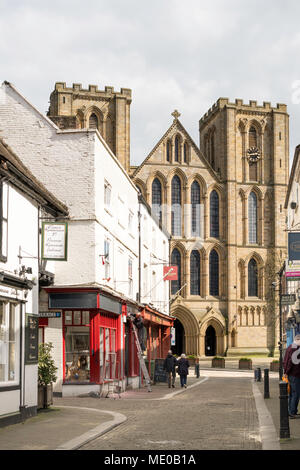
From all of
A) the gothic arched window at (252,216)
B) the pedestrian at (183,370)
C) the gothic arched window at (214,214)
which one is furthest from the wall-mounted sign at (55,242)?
the gothic arched window at (252,216)

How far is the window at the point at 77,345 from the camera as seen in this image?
22750 mm

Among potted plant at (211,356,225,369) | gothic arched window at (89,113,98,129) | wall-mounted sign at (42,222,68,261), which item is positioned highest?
gothic arched window at (89,113,98,129)

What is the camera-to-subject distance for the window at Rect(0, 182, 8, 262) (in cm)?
1426

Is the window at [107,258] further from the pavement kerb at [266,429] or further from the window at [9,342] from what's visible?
the window at [9,342]

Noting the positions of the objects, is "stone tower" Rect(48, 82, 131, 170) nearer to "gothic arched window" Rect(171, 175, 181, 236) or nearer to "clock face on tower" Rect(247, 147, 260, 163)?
"gothic arched window" Rect(171, 175, 181, 236)

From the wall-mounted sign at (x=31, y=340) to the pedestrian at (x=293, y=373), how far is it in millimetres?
5544

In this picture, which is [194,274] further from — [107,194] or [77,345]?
[77,345]

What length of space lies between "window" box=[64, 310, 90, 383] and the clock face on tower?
50895 mm

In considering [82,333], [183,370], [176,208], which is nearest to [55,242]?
[82,333]

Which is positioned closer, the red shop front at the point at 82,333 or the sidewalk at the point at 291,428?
the sidewalk at the point at 291,428

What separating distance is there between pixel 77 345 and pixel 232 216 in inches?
1853

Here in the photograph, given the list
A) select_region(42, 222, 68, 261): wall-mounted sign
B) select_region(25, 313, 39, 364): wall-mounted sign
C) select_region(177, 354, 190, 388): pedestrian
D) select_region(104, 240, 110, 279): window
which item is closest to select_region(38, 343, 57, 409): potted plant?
select_region(25, 313, 39, 364): wall-mounted sign
